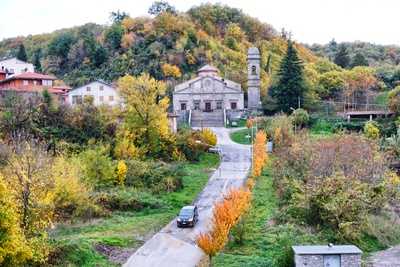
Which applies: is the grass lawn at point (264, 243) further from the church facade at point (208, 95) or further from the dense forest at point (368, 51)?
the dense forest at point (368, 51)

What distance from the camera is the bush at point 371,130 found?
187ft

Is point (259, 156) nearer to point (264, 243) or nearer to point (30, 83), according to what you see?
point (264, 243)

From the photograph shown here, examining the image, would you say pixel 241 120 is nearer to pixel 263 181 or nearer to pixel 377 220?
pixel 263 181

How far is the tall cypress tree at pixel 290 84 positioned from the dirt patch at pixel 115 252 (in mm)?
44190

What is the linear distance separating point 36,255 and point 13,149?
12.3m

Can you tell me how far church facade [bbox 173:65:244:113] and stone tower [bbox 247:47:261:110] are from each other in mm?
1869

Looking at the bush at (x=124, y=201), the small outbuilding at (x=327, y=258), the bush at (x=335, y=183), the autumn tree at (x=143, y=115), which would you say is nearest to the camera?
the small outbuilding at (x=327, y=258)

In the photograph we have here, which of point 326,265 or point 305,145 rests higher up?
point 305,145

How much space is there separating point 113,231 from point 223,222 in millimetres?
7495

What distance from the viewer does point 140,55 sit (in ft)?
306

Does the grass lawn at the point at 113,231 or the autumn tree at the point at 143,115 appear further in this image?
the autumn tree at the point at 143,115

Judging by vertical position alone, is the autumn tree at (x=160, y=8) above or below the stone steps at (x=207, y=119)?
above

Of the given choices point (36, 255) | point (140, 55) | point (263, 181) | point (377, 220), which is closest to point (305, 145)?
point (263, 181)

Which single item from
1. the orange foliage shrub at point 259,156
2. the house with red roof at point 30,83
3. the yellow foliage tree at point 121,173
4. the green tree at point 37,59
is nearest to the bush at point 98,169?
the yellow foliage tree at point 121,173
